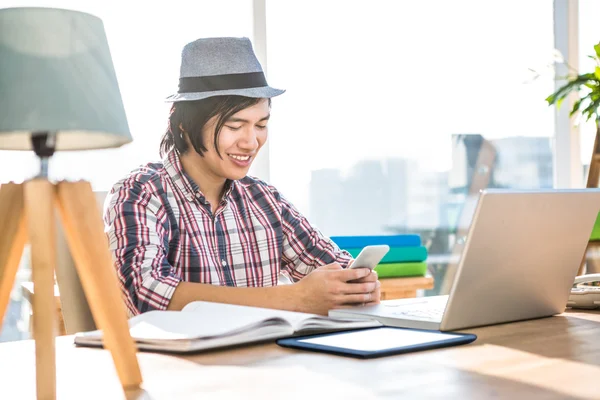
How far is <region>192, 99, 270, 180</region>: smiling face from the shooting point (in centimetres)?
190

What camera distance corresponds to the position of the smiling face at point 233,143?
1903 millimetres

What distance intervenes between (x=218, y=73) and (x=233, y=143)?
0.60 ft

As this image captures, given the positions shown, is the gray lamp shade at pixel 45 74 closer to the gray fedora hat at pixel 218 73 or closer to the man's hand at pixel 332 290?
the man's hand at pixel 332 290

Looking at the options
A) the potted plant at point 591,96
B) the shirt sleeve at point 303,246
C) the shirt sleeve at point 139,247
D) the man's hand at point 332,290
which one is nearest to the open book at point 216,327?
the man's hand at point 332,290

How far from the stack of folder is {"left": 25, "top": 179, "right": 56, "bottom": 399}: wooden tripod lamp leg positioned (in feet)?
6.29

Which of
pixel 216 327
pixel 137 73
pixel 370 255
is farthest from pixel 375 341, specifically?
pixel 137 73

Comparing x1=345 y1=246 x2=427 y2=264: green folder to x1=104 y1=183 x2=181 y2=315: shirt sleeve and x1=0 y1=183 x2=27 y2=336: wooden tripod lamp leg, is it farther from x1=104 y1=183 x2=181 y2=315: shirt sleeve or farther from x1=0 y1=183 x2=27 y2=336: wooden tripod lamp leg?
x1=0 y1=183 x2=27 y2=336: wooden tripod lamp leg

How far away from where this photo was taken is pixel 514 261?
3.76 feet

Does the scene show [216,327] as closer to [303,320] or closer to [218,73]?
[303,320]

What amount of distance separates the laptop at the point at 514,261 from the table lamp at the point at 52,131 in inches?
20.2

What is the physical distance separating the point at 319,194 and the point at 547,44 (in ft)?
5.01

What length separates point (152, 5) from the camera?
260cm

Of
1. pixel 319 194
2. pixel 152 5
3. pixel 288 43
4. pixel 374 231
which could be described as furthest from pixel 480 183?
pixel 152 5

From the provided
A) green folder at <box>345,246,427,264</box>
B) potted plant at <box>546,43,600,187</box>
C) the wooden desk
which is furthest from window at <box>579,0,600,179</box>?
the wooden desk
